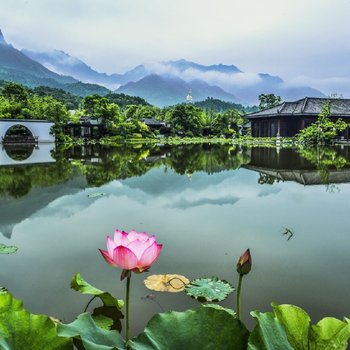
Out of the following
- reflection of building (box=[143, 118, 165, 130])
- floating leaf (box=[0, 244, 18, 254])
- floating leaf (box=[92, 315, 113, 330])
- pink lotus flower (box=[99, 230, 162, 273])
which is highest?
reflection of building (box=[143, 118, 165, 130])

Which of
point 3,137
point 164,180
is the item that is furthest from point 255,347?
point 3,137

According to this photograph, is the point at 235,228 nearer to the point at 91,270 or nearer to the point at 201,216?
the point at 201,216

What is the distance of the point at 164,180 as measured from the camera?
8.93 metres

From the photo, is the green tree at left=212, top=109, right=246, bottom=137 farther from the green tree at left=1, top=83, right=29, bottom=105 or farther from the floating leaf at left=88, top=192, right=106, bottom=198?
the floating leaf at left=88, top=192, right=106, bottom=198

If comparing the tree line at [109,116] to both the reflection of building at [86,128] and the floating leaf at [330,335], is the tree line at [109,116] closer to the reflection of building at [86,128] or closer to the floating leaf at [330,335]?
the reflection of building at [86,128]

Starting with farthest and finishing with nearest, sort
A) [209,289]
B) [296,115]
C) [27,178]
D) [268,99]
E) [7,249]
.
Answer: [268,99] → [296,115] → [27,178] → [7,249] → [209,289]

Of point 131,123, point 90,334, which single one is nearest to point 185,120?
point 131,123

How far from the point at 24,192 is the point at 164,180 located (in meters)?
3.20

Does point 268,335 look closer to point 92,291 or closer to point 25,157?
point 92,291

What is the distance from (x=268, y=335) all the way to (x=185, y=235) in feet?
10.1

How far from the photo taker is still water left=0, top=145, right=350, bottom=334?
2693 millimetres

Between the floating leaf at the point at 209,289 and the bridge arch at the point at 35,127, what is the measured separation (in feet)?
92.7

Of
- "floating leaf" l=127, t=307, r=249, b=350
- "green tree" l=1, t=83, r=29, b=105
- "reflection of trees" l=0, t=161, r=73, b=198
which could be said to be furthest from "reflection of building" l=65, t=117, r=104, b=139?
"floating leaf" l=127, t=307, r=249, b=350

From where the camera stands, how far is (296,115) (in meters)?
29.5
